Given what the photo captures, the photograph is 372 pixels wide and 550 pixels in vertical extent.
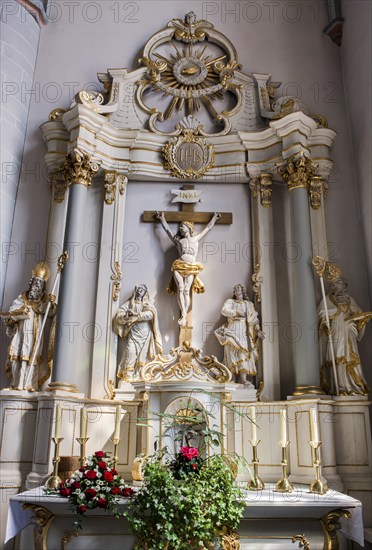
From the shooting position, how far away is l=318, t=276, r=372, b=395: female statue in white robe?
6074 millimetres

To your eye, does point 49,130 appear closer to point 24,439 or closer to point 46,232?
point 46,232

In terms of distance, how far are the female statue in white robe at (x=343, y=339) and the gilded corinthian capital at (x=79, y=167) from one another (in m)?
3.37

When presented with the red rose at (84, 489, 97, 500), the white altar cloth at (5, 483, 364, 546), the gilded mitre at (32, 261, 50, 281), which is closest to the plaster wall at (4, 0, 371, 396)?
the gilded mitre at (32, 261, 50, 281)

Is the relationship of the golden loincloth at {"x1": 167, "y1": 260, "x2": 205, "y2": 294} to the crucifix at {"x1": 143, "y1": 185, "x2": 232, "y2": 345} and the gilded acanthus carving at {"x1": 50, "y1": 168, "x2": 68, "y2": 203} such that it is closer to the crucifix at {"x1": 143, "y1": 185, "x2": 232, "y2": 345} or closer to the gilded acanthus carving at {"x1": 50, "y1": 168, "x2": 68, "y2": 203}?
the crucifix at {"x1": 143, "y1": 185, "x2": 232, "y2": 345}

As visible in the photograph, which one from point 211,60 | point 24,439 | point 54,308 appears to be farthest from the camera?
point 211,60

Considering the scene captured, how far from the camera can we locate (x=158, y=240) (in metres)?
7.22

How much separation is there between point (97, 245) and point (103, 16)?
12.5 feet

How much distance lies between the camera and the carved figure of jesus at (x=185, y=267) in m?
6.75

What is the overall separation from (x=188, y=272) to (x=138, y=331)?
96 cm

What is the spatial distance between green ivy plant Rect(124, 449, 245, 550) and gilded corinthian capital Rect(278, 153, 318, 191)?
13.6ft

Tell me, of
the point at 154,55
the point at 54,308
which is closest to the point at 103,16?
the point at 154,55

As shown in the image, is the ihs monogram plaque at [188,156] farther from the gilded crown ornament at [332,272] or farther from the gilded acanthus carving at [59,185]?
the gilded crown ornament at [332,272]

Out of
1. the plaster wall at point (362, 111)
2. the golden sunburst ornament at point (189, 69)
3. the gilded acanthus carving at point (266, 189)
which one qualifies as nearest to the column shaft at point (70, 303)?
the golden sunburst ornament at point (189, 69)

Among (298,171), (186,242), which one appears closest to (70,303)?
(186,242)
